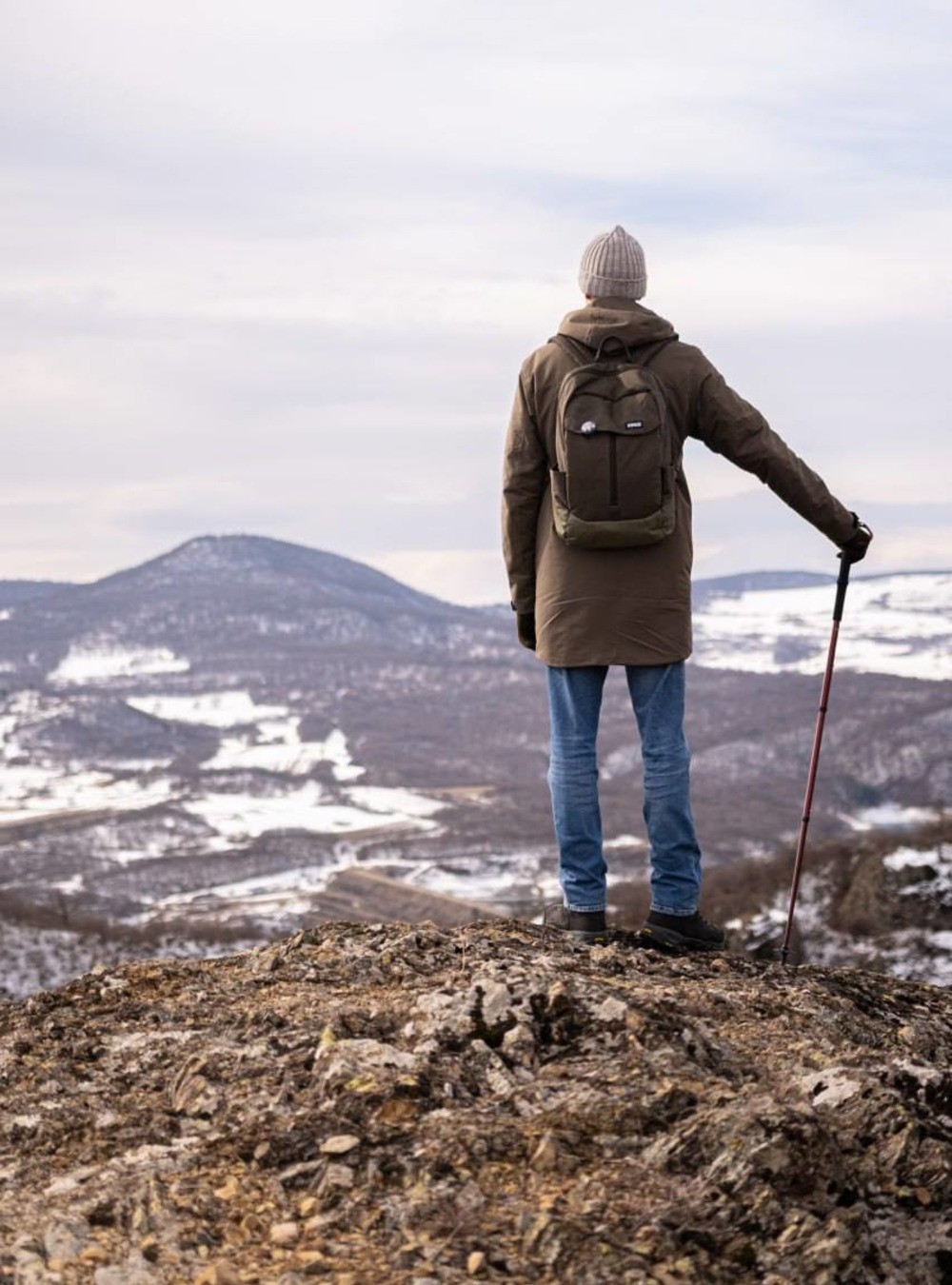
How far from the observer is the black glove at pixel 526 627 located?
7785 mm

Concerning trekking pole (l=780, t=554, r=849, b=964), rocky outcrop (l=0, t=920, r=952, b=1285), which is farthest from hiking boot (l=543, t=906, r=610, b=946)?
trekking pole (l=780, t=554, r=849, b=964)

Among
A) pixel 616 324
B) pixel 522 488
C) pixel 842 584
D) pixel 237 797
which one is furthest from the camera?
pixel 237 797

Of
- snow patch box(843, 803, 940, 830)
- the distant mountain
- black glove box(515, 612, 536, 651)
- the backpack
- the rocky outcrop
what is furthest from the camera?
Result: snow patch box(843, 803, 940, 830)

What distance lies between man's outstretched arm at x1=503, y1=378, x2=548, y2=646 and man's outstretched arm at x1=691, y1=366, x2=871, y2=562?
730mm

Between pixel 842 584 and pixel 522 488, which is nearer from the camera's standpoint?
pixel 522 488

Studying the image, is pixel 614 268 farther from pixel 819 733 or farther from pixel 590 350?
pixel 819 733

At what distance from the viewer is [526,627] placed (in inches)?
311

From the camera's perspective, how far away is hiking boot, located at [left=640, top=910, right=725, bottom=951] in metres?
7.47

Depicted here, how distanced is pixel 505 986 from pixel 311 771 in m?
175

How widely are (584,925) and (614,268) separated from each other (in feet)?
9.86

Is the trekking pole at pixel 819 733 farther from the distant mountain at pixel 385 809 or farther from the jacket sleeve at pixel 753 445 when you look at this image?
the distant mountain at pixel 385 809

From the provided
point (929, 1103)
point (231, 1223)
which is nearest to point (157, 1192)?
point (231, 1223)

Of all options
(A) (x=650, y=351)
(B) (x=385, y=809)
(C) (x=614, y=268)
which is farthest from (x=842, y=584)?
(B) (x=385, y=809)

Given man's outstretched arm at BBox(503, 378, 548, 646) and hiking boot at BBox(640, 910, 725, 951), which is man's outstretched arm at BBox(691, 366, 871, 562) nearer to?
man's outstretched arm at BBox(503, 378, 548, 646)
